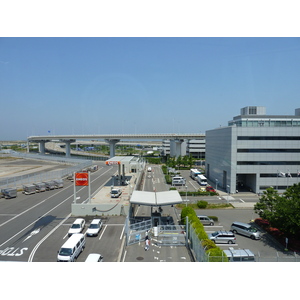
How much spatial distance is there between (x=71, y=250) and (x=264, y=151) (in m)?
9.36

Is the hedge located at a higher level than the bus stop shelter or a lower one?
lower

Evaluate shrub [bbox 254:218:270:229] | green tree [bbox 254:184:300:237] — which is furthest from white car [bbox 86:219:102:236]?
shrub [bbox 254:218:270:229]

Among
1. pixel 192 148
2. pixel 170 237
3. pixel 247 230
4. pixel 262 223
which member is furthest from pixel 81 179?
pixel 192 148

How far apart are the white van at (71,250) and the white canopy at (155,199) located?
178cm

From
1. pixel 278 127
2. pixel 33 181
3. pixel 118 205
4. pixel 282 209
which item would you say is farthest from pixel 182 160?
pixel 282 209

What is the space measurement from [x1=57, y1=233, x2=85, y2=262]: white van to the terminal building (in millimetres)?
8140

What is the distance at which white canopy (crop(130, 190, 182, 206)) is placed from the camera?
6332 mm

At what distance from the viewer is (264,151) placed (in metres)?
10.8

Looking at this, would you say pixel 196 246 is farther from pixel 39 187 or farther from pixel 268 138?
pixel 39 187

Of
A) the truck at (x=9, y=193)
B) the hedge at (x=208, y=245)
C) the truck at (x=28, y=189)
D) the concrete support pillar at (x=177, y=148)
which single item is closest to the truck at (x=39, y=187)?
the truck at (x=28, y=189)

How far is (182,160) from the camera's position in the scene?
2164 cm

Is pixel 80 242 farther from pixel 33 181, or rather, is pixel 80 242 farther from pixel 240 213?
pixel 33 181

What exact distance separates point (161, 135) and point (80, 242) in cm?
1990

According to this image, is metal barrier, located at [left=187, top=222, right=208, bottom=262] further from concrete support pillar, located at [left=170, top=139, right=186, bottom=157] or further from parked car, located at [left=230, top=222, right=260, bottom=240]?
concrete support pillar, located at [left=170, top=139, right=186, bottom=157]
